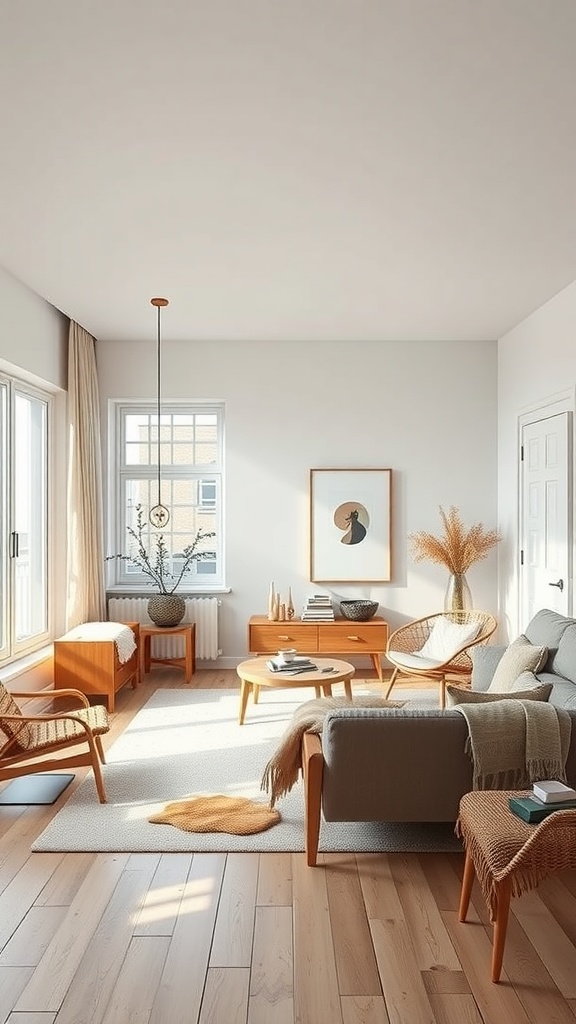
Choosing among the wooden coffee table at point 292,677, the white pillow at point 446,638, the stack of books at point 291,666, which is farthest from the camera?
the white pillow at point 446,638

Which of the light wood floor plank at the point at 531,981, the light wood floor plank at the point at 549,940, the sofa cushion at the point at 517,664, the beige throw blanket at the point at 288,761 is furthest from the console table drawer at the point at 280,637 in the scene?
the light wood floor plank at the point at 531,981

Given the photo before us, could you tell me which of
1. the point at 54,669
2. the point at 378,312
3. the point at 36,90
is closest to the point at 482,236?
the point at 378,312

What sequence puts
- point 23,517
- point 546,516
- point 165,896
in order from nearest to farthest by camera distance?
point 165,896 < point 546,516 < point 23,517

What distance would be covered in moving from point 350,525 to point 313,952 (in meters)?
4.43

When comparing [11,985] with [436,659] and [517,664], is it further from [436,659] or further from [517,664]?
[436,659]

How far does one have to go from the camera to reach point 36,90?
271cm

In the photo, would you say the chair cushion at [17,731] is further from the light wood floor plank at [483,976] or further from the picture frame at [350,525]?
the picture frame at [350,525]

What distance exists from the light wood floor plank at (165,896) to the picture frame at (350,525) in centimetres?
369

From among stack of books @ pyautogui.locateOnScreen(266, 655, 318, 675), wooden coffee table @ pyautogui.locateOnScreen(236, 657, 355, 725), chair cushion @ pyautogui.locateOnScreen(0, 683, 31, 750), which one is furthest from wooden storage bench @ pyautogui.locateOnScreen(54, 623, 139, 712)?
chair cushion @ pyautogui.locateOnScreen(0, 683, 31, 750)

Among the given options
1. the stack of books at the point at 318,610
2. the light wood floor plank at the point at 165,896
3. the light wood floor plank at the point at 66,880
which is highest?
the stack of books at the point at 318,610

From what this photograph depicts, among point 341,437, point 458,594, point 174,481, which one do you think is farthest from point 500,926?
point 174,481

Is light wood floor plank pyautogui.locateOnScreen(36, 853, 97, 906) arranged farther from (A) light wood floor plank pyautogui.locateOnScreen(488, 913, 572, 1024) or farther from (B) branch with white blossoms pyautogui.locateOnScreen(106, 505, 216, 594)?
(B) branch with white blossoms pyautogui.locateOnScreen(106, 505, 216, 594)

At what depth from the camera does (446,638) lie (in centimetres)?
552

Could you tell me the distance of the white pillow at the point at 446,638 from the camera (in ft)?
17.6
